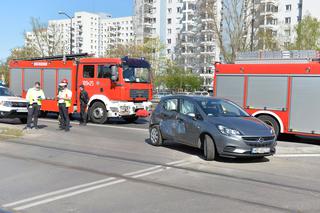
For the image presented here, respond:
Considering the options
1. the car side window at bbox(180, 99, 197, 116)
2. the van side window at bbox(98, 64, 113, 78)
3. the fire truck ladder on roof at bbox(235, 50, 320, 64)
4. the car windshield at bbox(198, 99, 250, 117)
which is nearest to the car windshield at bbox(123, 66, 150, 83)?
the van side window at bbox(98, 64, 113, 78)

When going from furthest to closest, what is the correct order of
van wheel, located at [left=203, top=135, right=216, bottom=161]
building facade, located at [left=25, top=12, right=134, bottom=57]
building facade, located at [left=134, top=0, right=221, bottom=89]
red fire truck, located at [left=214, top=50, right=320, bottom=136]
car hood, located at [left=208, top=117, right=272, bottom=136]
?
building facade, located at [left=25, top=12, right=134, bottom=57]
building facade, located at [left=134, top=0, right=221, bottom=89]
red fire truck, located at [left=214, top=50, right=320, bottom=136]
van wheel, located at [left=203, top=135, right=216, bottom=161]
car hood, located at [left=208, top=117, right=272, bottom=136]

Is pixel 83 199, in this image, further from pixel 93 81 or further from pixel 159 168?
pixel 93 81

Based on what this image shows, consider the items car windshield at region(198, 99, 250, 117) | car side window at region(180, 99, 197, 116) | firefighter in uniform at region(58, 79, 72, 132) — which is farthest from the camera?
firefighter in uniform at region(58, 79, 72, 132)

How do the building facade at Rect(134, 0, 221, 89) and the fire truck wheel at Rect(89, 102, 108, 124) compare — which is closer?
the fire truck wheel at Rect(89, 102, 108, 124)

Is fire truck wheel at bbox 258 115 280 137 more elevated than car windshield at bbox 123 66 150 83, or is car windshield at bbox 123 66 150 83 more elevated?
car windshield at bbox 123 66 150 83

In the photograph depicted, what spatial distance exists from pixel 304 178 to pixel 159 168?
2824 mm

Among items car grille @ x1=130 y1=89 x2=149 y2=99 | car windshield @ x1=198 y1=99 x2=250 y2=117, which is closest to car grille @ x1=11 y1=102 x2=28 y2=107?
car grille @ x1=130 y1=89 x2=149 y2=99

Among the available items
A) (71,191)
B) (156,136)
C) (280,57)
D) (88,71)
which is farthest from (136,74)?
(71,191)

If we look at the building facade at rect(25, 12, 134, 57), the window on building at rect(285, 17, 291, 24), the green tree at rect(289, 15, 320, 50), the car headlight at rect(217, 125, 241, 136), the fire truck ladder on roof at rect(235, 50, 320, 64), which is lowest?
the car headlight at rect(217, 125, 241, 136)

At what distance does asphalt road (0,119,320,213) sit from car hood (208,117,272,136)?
734 mm

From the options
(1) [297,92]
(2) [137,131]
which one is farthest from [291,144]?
(2) [137,131]

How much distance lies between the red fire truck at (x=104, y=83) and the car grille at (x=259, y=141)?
340 inches

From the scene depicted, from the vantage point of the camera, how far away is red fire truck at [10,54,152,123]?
1652cm

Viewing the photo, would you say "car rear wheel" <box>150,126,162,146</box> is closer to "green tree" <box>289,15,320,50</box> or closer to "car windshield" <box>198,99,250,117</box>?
"car windshield" <box>198,99,250,117</box>
